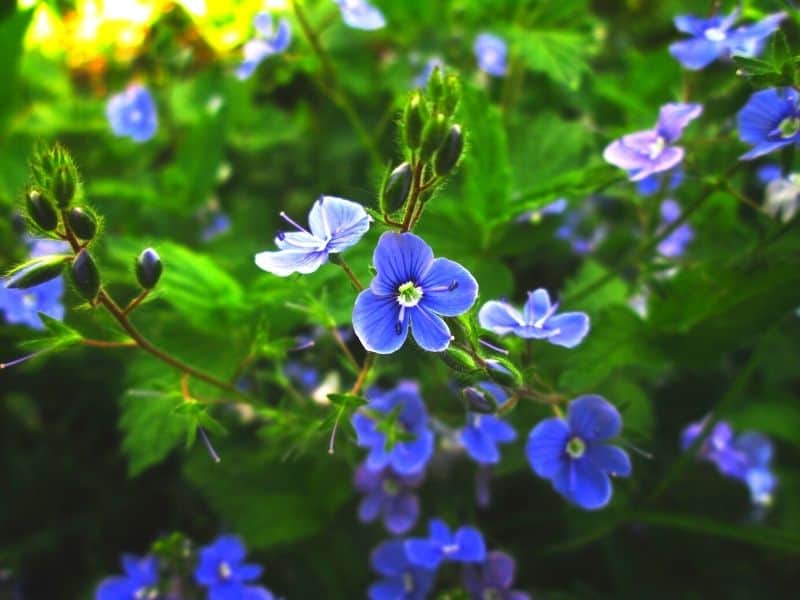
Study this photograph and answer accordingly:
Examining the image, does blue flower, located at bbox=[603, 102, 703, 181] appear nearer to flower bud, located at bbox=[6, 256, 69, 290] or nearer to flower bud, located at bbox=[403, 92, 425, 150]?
flower bud, located at bbox=[403, 92, 425, 150]

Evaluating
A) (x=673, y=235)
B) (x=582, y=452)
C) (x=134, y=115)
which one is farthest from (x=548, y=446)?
(x=134, y=115)

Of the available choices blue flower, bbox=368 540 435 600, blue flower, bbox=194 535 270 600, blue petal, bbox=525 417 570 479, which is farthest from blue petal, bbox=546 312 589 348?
blue flower, bbox=194 535 270 600

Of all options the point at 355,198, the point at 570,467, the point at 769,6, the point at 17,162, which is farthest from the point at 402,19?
the point at 570,467

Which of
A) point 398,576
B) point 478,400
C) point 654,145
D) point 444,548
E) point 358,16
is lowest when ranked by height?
point 398,576

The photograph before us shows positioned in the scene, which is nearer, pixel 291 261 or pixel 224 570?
pixel 291 261

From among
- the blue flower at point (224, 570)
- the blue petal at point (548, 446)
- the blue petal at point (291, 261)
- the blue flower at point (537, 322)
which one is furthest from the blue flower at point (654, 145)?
the blue flower at point (224, 570)

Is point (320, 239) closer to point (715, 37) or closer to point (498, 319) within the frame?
point (498, 319)

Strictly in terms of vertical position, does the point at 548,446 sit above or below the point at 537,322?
below
